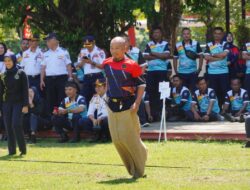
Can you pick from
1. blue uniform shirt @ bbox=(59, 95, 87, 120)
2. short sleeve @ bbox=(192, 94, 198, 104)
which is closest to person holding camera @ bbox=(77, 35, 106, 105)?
blue uniform shirt @ bbox=(59, 95, 87, 120)

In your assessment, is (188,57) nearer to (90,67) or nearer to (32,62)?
(90,67)

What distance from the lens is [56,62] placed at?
53.9ft

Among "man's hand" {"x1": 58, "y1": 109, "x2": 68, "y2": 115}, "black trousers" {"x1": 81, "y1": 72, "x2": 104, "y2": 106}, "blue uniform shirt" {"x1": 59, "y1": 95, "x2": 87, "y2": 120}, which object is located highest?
"black trousers" {"x1": 81, "y1": 72, "x2": 104, "y2": 106}

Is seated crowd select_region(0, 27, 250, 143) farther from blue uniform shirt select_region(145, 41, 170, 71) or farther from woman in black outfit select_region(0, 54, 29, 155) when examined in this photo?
woman in black outfit select_region(0, 54, 29, 155)

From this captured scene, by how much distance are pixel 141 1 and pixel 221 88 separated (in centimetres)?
283

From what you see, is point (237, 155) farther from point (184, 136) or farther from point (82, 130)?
point (82, 130)

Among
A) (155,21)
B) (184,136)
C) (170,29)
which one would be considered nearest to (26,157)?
(184,136)

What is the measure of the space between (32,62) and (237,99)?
491 centimetres

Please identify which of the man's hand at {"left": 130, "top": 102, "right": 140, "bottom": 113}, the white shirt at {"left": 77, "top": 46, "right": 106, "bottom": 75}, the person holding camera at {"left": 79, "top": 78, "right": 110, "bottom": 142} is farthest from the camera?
the white shirt at {"left": 77, "top": 46, "right": 106, "bottom": 75}

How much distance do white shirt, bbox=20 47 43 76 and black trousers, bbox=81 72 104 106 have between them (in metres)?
1.28

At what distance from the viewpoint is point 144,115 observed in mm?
16281

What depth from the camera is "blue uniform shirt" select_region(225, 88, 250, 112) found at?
16.3 metres

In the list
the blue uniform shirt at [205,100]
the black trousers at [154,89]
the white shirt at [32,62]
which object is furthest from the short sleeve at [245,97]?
the white shirt at [32,62]

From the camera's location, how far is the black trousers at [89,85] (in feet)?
53.0
